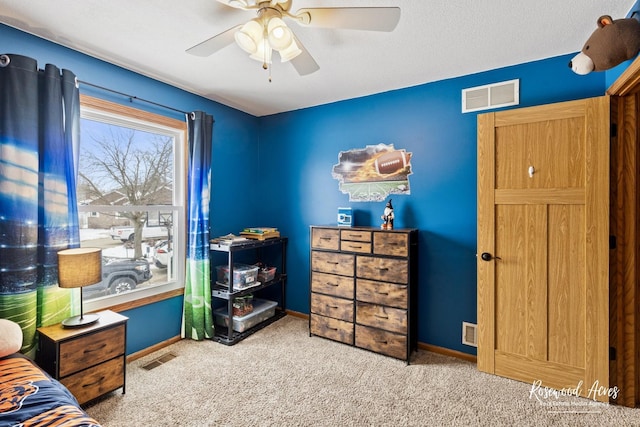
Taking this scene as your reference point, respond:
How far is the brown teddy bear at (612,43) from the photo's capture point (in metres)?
1.56

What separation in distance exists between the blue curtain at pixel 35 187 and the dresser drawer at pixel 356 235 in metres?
2.06

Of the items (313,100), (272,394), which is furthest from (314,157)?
(272,394)

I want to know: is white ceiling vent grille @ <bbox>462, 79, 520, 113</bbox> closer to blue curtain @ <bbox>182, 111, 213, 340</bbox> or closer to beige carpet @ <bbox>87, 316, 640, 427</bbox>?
beige carpet @ <bbox>87, 316, 640, 427</bbox>

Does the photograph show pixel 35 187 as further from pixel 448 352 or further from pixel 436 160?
pixel 448 352

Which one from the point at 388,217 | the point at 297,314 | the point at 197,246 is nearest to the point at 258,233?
the point at 197,246

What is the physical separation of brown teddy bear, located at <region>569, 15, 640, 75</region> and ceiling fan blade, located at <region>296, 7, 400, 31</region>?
117cm

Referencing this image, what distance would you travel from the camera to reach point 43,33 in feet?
6.65

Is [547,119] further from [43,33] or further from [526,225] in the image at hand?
[43,33]

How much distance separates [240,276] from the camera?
3092 mm

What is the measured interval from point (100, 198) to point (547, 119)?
11.4ft

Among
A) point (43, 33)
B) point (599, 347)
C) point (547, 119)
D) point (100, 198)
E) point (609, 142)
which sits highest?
point (43, 33)

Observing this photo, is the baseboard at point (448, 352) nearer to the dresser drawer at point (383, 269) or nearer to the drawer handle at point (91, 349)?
the dresser drawer at point (383, 269)

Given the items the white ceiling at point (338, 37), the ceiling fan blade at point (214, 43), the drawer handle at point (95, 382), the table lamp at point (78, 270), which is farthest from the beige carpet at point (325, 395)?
the white ceiling at point (338, 37)

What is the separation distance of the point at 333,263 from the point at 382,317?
2.14 ft
